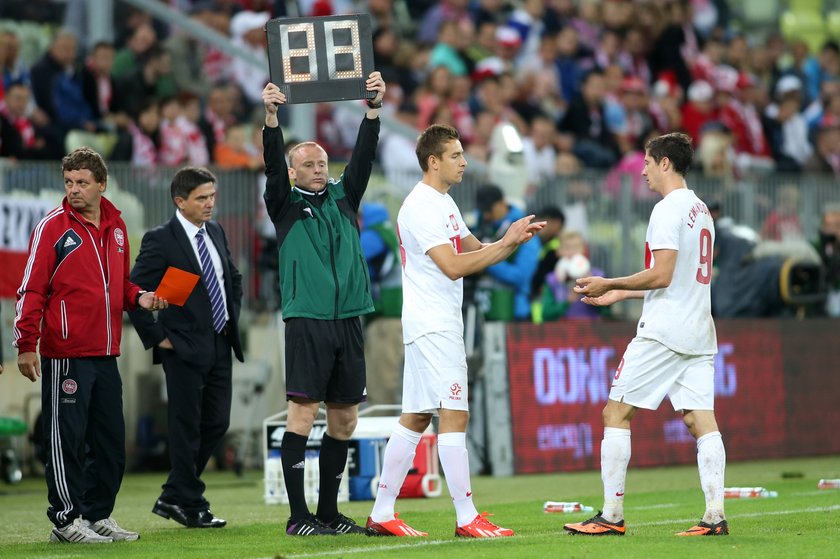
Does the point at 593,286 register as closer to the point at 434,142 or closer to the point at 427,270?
the point at 427,270

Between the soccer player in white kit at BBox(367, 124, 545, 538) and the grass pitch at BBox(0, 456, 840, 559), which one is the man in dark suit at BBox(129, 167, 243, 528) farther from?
the soccer player in white kit at BBox(367, 124, 545, 538)

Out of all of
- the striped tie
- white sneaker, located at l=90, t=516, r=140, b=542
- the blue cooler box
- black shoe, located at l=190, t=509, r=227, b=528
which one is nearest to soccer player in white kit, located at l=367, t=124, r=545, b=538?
black shoe, located at l=190, t=509, r=227, b=528

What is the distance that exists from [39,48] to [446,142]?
35.6 feet

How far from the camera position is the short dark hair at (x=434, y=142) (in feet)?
30.0

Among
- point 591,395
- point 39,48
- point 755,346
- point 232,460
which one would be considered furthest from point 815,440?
point 39,48

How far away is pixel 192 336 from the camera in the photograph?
10.3m

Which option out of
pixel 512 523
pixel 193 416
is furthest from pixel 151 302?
pixel 512 523

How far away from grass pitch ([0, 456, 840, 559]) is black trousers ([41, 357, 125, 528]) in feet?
1.03

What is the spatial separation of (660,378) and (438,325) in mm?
1310

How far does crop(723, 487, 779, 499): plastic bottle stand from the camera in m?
11.3

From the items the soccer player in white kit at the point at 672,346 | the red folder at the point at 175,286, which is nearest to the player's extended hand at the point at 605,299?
the soccer player in white kit at the point at 672,346

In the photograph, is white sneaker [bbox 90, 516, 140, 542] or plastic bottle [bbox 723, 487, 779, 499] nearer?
white sneaker [bbox 90, 516, 140, 542]

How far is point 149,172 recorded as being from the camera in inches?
613

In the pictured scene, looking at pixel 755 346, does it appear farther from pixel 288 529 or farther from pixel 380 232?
pixel 288 529
